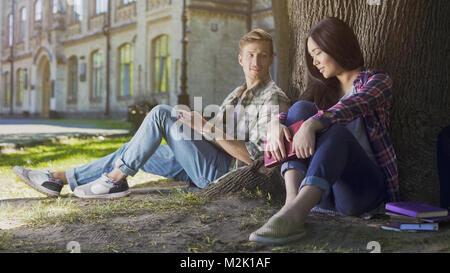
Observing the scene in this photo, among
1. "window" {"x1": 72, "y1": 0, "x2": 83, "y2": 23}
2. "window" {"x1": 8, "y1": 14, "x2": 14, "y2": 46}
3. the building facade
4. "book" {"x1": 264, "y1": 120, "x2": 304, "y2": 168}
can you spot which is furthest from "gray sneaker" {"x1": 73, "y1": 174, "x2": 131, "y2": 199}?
"window" {"x1": 8, "y1": 14, "x2": 14, "y2": 46}

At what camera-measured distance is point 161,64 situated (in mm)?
21031

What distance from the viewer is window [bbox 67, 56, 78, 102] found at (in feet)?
92.7

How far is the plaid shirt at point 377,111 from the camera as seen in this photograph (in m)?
2.75

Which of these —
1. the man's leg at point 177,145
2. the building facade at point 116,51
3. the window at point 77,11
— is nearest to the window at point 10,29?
the building facade at point 116,51

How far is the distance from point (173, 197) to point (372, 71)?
1781 mm

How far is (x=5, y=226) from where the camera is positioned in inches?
125

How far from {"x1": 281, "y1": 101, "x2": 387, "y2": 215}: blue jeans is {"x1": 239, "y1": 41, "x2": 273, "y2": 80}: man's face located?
0.67 meters

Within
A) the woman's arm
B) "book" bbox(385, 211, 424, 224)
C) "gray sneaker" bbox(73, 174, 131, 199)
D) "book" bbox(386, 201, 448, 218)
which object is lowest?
"gray sneaker" bbox(73, 174, 131, 199)

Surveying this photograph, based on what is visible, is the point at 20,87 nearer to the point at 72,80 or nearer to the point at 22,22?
the point at 22,22

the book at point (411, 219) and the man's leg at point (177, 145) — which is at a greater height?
the man's leg at point (177, 145)

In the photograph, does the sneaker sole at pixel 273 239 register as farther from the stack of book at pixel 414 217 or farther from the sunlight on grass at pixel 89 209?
the sunlight on grass at pixel 89 209

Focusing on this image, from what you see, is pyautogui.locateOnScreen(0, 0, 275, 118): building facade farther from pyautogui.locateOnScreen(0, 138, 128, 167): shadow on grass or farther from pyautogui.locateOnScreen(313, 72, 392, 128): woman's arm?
pyautogui.locateOnScreen(313, 72, 392, 128): woman's arm

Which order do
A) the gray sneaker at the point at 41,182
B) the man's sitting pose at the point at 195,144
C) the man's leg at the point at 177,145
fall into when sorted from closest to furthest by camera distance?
the man's sitting pose at the point at 195,144
the man's leg at the point at 177,145
the gray sneaker at the point at 41,182

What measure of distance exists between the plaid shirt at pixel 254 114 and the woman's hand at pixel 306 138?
71 centimetres
